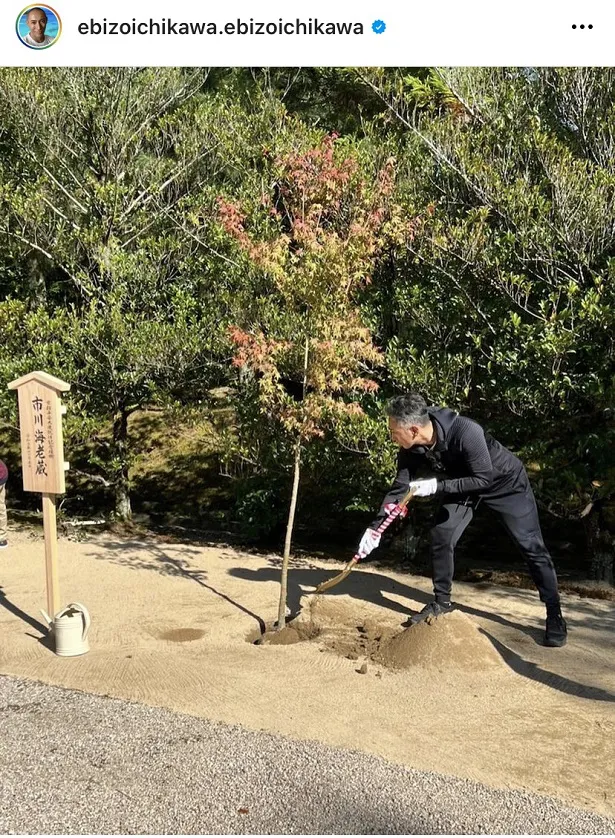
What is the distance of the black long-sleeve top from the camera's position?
5426mm

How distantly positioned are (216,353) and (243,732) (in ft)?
20.9

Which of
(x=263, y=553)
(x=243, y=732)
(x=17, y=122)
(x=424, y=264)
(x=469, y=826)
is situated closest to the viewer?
(x=469, y=826)

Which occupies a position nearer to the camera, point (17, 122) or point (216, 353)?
point (216, 353)

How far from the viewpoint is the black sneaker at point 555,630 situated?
5566 millimetres

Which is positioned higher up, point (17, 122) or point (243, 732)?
point (17, 122)

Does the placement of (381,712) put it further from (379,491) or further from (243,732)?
(379,491)

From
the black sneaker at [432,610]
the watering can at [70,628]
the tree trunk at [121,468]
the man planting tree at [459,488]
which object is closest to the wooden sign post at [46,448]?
the watering can at [70,628]

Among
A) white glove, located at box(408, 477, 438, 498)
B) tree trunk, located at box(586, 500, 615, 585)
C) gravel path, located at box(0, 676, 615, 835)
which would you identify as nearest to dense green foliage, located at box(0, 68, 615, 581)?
tree trunk, located at box(586, 500, 615, 585)

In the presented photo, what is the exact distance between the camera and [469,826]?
3.38 m

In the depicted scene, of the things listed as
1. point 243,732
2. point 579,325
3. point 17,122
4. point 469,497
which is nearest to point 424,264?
point 579,325

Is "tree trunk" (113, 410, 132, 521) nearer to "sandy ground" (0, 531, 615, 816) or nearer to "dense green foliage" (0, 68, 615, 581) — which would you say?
"dense green foliage" (0, 68, 615, 581)

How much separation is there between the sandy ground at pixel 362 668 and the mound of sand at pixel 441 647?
0.05ft

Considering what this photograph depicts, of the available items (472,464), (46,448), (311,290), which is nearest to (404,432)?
(472,464)
